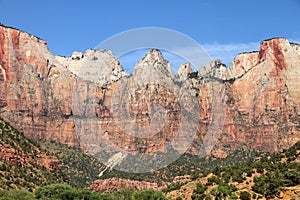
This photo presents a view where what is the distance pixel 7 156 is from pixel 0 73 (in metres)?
95.5

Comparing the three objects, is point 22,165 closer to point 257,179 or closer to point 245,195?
point 257,179

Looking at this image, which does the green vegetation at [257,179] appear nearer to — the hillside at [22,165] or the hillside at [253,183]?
the hillside at [253,183]

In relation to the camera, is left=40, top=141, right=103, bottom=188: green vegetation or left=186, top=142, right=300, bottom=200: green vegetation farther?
left=40, top=141, right=103, bottom=188: green vegetation

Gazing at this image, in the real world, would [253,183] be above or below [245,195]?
above

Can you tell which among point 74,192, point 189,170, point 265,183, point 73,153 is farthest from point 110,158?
point 265,183

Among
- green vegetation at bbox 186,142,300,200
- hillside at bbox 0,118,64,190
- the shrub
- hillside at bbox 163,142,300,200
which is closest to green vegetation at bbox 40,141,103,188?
hillside at bbox 0,118,64,190

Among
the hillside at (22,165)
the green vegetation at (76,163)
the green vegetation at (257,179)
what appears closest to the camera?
the green vegetation at (257,179)

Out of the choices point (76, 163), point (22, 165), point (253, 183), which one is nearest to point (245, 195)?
point (253, 183)

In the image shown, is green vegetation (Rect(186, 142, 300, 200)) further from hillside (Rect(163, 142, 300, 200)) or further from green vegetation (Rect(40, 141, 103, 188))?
green vegetation (Rect(40, 141, 103, 188))

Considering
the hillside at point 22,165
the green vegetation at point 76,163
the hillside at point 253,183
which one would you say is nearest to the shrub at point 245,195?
the hillside at point 253,183

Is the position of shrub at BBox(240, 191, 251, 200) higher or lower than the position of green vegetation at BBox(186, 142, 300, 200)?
lower

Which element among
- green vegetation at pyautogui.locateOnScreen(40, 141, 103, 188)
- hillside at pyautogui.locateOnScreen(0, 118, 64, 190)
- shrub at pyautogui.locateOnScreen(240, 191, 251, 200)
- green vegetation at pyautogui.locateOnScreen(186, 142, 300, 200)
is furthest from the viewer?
green vegetation at pyautogui.locateOnScreen(40, 141, 103, 188)

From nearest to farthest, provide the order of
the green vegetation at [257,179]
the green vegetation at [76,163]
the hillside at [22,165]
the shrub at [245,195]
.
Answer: the shrub at [245,195] → the green vegetation at [257,179] → the hillside at [22,165] → the green vegetation at [76,163]

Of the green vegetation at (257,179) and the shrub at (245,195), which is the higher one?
the green vegetation at (257,179)
